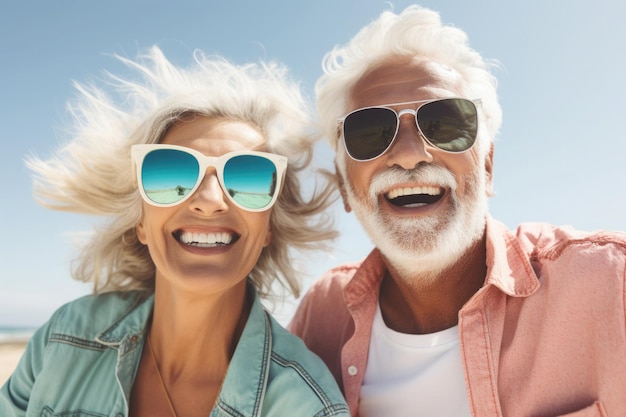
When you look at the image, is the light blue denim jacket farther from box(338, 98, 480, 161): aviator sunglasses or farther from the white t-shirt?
box(338, 98, 480, 161): aviator sunglasses

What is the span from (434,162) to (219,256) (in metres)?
1.15

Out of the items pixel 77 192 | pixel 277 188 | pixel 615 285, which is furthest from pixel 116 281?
pixel 615 285

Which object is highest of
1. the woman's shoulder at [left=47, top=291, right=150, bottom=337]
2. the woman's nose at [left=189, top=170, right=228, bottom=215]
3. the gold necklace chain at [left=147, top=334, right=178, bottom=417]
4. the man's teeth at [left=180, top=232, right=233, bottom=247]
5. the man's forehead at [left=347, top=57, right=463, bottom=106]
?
the man's forehead at [left=347, top=57, right=463, bottom=106]

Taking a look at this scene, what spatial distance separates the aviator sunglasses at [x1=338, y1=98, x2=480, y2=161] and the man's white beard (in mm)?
142

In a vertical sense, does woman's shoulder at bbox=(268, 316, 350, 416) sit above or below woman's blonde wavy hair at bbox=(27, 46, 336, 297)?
below

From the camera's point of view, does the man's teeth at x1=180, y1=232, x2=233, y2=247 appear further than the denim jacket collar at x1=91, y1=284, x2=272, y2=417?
Yes

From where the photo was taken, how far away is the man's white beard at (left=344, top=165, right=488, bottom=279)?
2422mm

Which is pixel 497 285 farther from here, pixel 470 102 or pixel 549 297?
pixel 470 102

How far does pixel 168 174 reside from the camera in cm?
228

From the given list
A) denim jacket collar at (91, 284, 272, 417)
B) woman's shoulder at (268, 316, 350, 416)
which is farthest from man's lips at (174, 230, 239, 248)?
woman's shoulder at (268, 316, 350, 416)

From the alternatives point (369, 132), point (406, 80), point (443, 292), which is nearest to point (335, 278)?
point (443, 292)

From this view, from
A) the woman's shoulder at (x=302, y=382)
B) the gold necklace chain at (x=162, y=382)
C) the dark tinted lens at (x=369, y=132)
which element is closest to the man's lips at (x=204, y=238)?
the woman's shoulder at (x=302, y=382)

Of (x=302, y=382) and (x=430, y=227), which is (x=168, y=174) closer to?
(x=302, y=382)

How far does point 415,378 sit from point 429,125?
4.09ft
